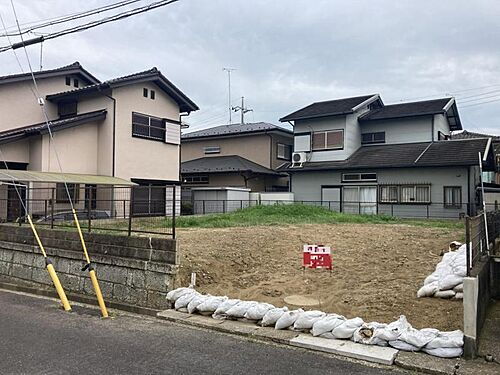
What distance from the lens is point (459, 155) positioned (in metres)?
18.9

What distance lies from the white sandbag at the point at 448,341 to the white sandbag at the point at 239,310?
6.96 ft

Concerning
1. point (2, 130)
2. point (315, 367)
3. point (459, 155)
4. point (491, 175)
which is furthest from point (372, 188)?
point (315, 367)

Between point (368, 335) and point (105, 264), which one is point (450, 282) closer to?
point (368, 335)

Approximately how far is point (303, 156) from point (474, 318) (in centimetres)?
2001

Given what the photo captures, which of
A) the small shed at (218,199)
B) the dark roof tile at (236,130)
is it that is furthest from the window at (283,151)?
the small shed at (218,199)

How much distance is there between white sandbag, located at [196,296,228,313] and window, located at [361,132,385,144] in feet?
64.3

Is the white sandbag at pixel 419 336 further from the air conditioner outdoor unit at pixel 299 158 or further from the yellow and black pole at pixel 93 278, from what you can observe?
the air conditioner outdoor unit at pixel 299 158

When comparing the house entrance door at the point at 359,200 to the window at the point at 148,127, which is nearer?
the window at the point at 148,127

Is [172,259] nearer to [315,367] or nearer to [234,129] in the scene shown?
[315,367]

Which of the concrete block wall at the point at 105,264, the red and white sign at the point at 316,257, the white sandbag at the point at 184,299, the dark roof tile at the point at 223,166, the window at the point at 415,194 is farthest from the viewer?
the dark roof tile at the point at 223,166

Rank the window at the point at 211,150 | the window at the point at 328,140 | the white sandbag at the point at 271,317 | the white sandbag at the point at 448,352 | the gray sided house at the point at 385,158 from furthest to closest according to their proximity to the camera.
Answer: the window at the point at 211,150, the window at the point at 328,140, the gray sided house at the point at 385,158, the white sandbag at the point at 271,317, the white sandbag at the point at 448,352

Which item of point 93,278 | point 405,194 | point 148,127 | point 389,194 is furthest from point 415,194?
point 93,278

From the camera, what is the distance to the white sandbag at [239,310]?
541 centimetres

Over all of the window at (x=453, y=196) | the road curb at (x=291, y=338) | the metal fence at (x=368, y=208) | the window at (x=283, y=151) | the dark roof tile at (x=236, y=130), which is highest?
the dark roof tile at (x=236, y=130)
